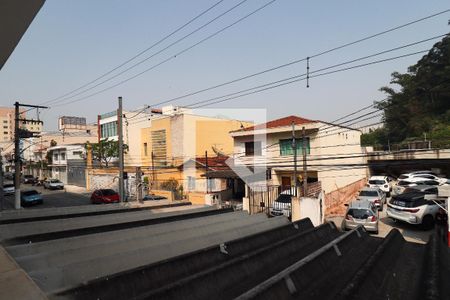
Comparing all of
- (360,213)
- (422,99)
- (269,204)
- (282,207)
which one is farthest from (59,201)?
(422,99)

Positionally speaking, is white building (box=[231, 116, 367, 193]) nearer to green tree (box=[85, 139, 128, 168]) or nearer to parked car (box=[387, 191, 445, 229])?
parked car (box=[387, 191, 445, 229])

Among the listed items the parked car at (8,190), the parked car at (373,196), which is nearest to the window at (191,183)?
the parked car at (373,196)

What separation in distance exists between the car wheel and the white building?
9146mm

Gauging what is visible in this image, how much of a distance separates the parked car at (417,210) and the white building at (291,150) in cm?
834

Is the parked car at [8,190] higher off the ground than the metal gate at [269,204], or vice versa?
the metal gate at [269,204]

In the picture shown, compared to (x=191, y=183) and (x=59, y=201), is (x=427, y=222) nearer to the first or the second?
(x=191, y=183)

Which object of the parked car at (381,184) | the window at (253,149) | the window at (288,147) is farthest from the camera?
the window at (253,149)

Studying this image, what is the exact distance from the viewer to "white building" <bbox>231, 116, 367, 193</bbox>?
25.4 meters

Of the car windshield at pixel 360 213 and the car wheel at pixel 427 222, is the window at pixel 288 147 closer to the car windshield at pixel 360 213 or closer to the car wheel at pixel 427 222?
the car windshield at pixel 360 213

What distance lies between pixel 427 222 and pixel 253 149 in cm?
1601

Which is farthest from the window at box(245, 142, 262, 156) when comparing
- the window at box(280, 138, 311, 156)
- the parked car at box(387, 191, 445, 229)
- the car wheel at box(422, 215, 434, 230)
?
the car wheel at box(422, 215, 434, 230)

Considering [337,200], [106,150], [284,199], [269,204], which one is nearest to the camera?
[284,199]

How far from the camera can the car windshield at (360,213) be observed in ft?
51.1

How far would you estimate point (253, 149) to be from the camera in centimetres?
2905
